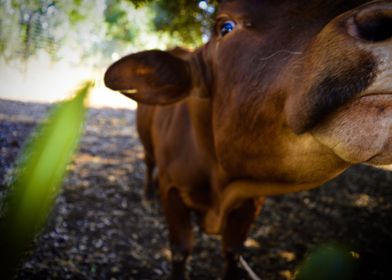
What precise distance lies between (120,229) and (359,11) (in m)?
3.94

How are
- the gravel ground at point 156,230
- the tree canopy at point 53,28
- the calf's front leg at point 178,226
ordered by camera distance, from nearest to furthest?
1. the tree canopy at point 53,28
2. the calf's front leg at point 178,226
3. the gravel ground at point 156,230

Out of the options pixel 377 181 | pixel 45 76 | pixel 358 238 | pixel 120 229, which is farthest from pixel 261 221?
pixel 45 76

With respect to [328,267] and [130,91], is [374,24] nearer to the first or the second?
[328,267]

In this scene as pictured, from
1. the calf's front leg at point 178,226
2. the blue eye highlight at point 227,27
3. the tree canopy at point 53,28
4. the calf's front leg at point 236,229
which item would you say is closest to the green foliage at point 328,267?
the tree canopy at point 53,28

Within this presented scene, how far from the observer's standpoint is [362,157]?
127 cm

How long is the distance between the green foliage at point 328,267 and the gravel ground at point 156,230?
61.5 inches

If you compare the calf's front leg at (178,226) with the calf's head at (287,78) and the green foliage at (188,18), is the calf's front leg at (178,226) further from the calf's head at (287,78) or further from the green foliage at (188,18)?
the green foliage at (188,18)

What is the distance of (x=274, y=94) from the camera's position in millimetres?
1587

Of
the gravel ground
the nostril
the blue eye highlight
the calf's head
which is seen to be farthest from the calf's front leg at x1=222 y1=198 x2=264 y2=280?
the nostril

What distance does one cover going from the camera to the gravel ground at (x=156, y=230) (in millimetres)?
3646

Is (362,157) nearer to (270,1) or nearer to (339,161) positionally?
(339,161)

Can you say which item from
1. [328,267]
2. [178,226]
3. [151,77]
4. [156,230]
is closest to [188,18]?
[151,77]

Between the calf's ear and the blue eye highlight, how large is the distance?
0.37 m

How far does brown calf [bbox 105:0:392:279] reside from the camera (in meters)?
1.18
